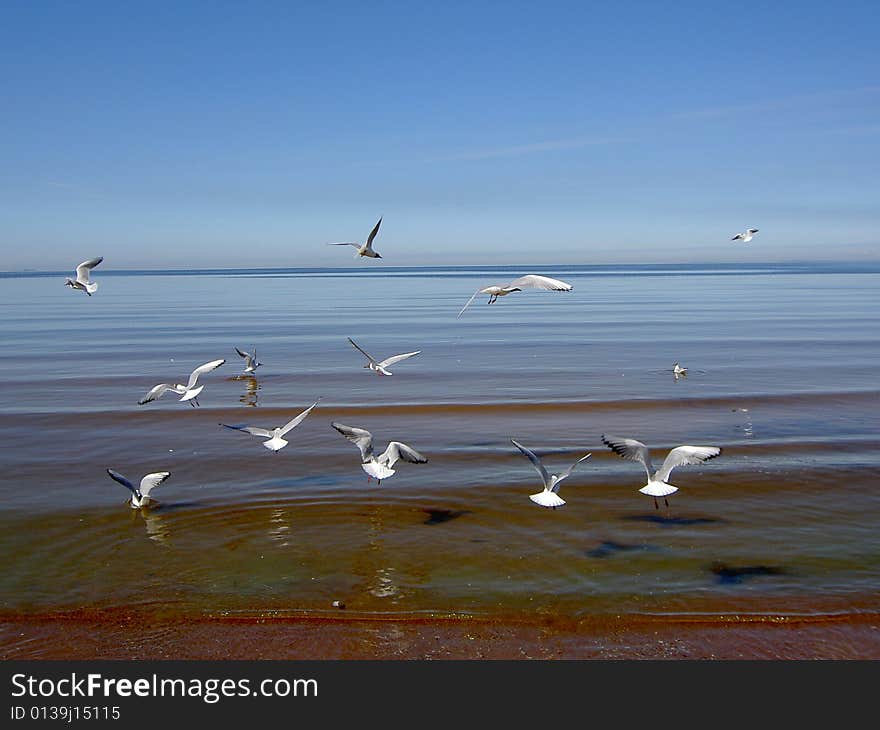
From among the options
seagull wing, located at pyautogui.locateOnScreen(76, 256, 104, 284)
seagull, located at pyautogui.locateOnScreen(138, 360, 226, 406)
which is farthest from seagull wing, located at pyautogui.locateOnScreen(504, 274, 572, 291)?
seagull wing, located at pyautogui.locateOnScreen(76, 256, 104, 284)

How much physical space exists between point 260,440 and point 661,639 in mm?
10023

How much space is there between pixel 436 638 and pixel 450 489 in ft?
15.7

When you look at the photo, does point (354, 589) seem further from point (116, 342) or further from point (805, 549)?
point (116, 342)

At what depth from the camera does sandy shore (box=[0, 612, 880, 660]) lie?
792cm

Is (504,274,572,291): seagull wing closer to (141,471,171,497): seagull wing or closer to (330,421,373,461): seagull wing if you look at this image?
(330,421,373,461): seagull wing

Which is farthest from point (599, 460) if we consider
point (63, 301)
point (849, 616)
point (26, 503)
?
point (63, 301)

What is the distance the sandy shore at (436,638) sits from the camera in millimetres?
7922

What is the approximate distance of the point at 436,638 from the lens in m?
8.23

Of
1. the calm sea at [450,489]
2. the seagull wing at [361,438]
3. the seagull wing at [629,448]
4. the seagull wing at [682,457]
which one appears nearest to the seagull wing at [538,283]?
the calm sea at [450,489]

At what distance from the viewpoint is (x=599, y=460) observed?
14.8 metres

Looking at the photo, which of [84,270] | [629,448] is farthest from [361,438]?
[84,270]

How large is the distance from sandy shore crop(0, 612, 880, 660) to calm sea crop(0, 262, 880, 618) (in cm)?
24

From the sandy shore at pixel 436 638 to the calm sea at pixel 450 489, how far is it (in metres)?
0.24

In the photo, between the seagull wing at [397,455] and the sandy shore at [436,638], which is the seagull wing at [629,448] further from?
the sandy shore at [436,638]
